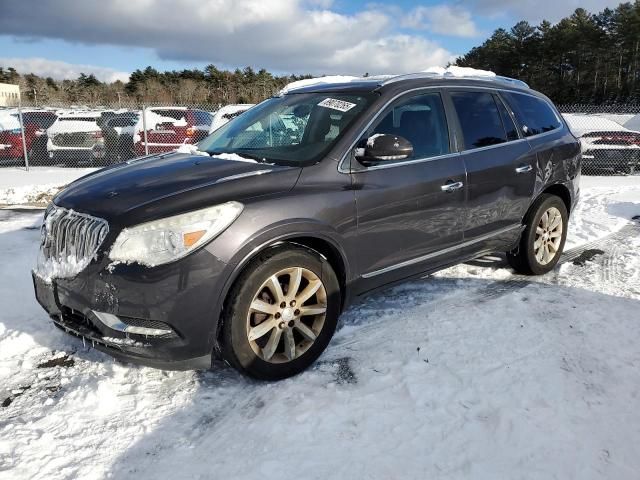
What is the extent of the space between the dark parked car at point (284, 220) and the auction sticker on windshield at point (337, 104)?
2 cm

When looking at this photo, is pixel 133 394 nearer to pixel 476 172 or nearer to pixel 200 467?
pixel 200 467

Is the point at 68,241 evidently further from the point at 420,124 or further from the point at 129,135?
the point at 129,135

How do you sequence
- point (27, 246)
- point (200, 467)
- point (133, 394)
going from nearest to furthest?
point (200, 467) < point (133, 394) < point (27, 246)

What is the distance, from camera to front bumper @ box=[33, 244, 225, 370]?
8.66ft

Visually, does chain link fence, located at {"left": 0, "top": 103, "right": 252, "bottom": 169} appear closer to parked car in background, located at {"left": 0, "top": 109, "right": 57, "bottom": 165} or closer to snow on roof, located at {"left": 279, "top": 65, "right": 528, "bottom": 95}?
parked car in background, located at {"left": 0, "top": 109, "right": 57, "bottom": 165}

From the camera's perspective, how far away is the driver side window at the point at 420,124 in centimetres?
364

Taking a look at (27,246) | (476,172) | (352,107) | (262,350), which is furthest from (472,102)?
(27,246)

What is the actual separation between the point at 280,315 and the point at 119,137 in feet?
41.6

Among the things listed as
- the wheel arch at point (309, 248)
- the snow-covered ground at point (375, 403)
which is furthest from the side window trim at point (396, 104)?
the snow-covered ground at point (375, 403)

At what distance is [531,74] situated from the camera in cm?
5978

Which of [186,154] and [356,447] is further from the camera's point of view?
[186,154]

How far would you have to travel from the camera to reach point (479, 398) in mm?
2885

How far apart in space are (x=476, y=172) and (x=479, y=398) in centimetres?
185

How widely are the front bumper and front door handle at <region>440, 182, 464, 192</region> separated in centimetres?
185
